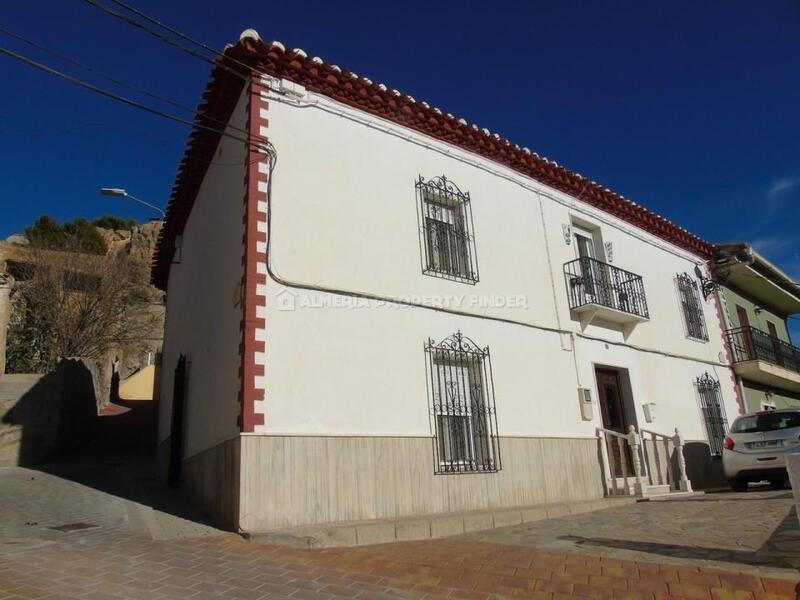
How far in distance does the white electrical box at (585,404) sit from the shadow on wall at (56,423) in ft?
35.7

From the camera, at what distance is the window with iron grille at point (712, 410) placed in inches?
482

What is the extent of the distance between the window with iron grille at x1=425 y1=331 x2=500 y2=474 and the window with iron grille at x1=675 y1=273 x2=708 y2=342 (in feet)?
24.2

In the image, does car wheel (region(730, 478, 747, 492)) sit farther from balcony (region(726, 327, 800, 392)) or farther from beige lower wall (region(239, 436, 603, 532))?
balcony (region(726, 327, 800, 392))

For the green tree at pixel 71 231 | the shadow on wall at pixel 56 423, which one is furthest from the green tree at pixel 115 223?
the shadow on wall at pixel 56 423

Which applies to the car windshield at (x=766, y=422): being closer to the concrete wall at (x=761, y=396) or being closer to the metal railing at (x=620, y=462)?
the metal railing at (x=620, y=462)

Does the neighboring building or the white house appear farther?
the neighboring building

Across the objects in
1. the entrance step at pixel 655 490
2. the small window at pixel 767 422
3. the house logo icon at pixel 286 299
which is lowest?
the entrance step at pixel 655 490

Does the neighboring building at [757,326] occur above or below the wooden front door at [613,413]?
above

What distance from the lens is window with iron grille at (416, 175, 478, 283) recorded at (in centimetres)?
827

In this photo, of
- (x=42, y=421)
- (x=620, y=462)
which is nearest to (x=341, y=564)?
(x=620, y=462)

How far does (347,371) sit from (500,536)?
99.5 inches

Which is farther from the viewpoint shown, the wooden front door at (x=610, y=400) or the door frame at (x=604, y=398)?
the wooden front door at (x=610, y=400)

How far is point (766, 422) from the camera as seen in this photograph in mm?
9656

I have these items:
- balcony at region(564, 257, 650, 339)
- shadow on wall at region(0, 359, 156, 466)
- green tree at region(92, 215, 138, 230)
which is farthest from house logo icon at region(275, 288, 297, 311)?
green tree at region(92, 215, 138, 230)
